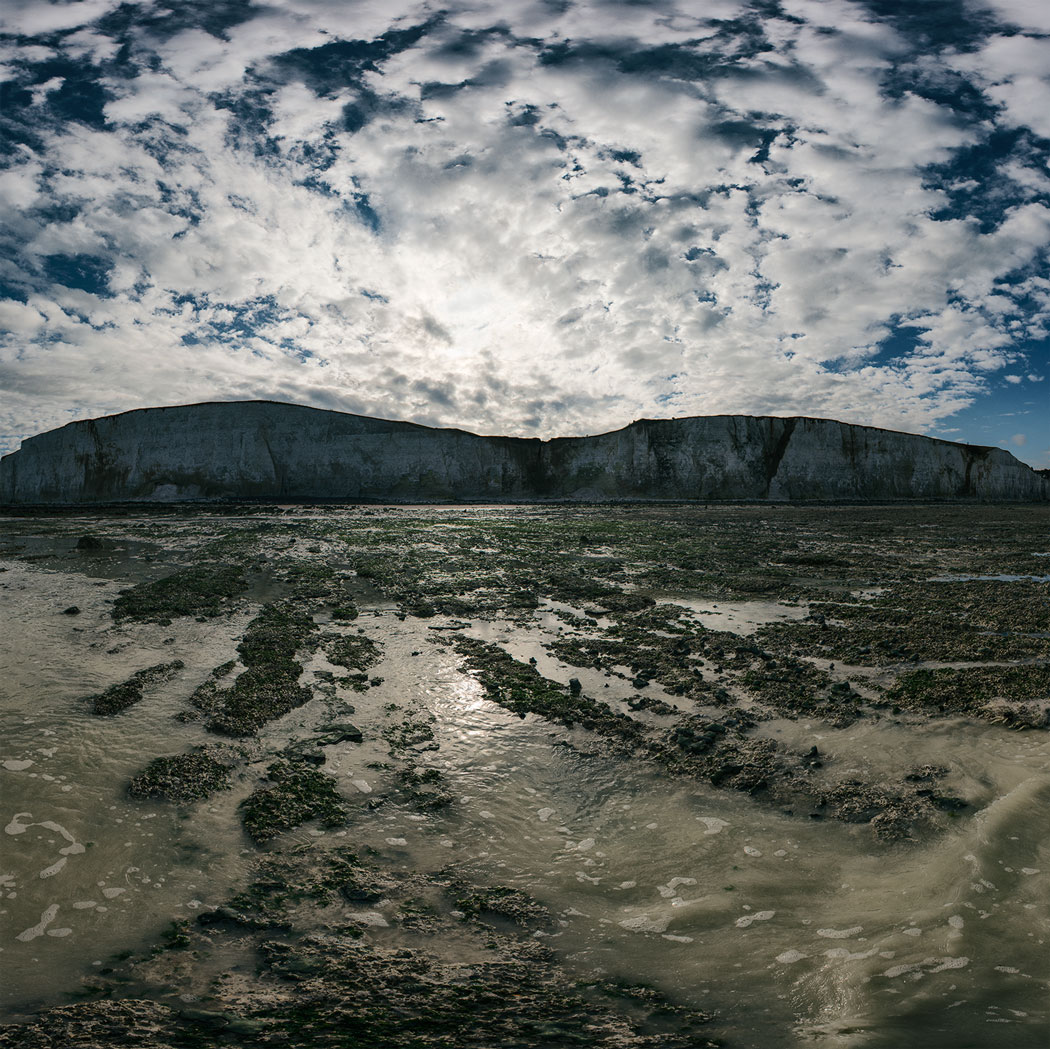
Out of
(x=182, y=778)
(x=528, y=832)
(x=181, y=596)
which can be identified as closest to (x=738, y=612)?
(x=528, y=832)

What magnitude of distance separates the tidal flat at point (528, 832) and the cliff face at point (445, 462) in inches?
2260

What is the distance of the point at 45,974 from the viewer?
2.89 m

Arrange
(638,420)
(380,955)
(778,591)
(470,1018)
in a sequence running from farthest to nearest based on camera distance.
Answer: (638,420) < (778,591) < (380,955) < (470,1018)

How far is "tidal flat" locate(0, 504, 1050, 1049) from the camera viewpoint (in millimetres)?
2721

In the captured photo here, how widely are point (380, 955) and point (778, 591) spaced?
10.4m

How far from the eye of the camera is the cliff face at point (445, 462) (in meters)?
63.9

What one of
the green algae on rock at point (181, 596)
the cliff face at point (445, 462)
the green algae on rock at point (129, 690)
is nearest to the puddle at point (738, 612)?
the green algae on rock at point (129, 690)

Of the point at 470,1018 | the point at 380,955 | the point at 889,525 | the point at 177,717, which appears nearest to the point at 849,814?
the point at 470,1018

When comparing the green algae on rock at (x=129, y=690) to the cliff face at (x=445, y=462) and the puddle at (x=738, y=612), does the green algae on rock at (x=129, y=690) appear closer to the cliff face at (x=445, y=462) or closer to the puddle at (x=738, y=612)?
the puddle at (x=738, y=612)

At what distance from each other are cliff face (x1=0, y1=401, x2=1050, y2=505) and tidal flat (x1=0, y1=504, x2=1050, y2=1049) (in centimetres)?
5740

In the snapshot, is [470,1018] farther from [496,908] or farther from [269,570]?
[269,570]

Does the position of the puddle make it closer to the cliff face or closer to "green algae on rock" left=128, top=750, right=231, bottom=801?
"green algae on rock" left=128, top=750, right=231, bottom=801

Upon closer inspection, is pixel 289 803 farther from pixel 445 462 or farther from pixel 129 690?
pixel 445 462

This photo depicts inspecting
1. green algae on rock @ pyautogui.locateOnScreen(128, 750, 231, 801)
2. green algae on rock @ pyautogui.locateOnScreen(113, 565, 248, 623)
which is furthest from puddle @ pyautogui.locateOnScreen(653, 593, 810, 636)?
green algae on rock @ pyautogui.locateOnScreen(113, 565, 248, 623)
